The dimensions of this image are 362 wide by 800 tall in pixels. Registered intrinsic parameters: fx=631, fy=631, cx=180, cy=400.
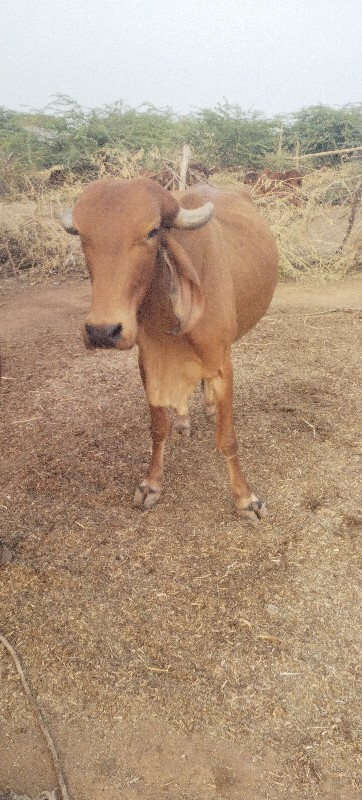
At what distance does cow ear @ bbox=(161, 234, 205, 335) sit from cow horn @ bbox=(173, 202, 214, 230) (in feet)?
0.27

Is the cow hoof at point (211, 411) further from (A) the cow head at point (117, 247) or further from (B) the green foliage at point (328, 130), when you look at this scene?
(B) the green foliage at point (328, 130)

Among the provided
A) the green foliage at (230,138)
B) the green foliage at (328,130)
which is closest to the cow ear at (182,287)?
the green foliage at (230,138)

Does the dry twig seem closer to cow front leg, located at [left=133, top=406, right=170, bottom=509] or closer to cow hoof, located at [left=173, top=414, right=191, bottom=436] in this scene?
cow front leg, located at [left=133, top=406, right=170, bottom=509]

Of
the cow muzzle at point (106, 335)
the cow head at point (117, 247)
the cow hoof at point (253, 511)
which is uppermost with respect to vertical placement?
the cow head at point (117, 247)

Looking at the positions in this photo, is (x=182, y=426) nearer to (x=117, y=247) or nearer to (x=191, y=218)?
(x=191, y=218)

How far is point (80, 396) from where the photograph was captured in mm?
5059

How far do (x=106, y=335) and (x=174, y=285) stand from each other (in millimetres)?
583

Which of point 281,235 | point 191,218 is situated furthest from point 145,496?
point 281,235

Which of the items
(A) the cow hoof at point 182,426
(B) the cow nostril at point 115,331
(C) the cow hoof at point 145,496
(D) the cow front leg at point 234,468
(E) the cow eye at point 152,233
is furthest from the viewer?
(A) the cow hoof at point 182,426

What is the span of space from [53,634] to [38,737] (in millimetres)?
477

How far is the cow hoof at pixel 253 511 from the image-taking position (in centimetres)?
344

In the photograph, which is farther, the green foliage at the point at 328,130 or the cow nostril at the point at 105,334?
the green foliage at the point at 328,130

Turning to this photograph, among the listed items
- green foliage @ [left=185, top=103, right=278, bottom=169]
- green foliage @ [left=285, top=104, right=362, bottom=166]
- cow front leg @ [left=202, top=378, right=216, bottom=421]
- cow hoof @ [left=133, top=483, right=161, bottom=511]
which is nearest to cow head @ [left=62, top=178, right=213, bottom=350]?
cow hoof @ [left=133, top=483, right=161, bottom=511]

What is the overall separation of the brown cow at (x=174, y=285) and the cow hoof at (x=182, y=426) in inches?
0.4
